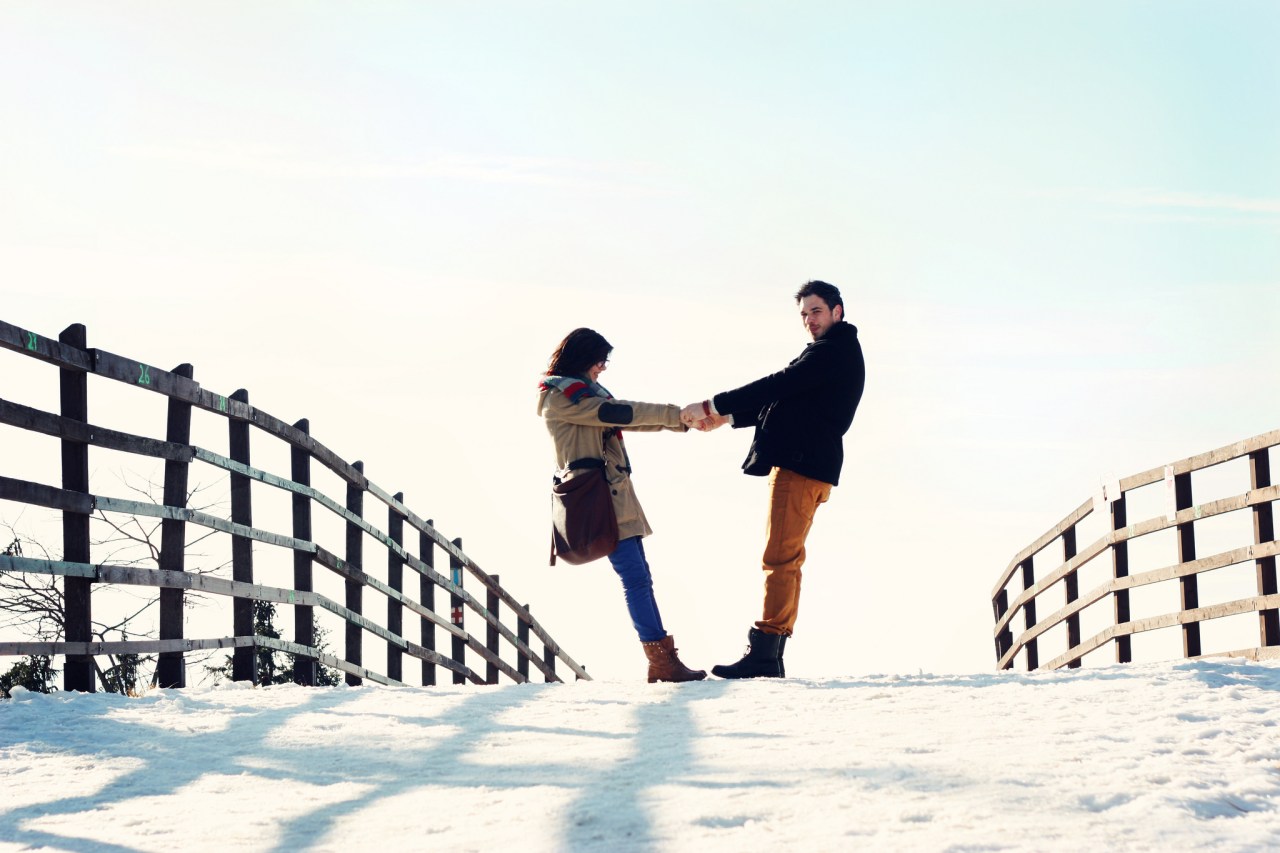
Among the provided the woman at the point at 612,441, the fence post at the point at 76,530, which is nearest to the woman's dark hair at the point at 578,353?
→ the woman at the point at 612,441

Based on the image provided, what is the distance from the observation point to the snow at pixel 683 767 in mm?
3439

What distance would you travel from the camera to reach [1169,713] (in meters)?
4.79

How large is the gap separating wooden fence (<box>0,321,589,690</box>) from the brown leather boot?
247cm

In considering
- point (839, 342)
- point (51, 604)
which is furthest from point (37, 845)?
point (51, 604)

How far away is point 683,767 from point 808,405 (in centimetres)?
267

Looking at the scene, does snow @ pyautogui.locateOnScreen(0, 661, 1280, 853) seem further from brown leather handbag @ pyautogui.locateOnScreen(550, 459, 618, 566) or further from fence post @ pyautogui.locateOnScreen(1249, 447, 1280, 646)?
fence post @ pyautogui.locateOnScreen(1249, 447, 1280, 646)

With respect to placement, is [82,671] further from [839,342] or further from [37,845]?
[839,342]

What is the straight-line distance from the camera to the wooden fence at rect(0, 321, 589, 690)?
6.39 meters

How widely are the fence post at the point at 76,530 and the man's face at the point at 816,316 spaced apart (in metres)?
3.46

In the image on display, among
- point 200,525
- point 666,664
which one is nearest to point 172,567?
point 200,525

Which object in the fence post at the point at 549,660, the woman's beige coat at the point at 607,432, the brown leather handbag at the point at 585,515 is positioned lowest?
the fence post at the point at 549,660

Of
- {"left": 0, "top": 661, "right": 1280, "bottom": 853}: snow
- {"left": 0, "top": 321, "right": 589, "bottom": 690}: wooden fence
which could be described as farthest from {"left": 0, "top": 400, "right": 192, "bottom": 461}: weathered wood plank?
{"left": 0, "top": 661, "right": 1280, "bottom": 853}: snow

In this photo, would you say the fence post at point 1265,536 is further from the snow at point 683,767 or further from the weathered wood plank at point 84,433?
the weathered wood plank at point 84,433

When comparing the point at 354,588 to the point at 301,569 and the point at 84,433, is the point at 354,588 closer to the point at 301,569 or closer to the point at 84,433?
the point at 301,569
